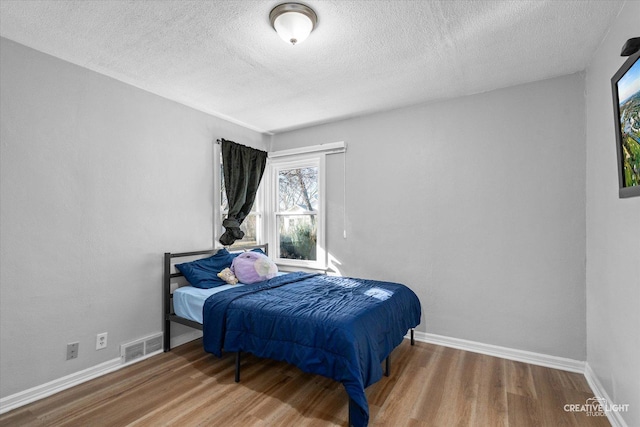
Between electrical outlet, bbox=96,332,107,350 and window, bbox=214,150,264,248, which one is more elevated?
window, bbox=214,150,264,248

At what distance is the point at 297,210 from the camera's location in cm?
428

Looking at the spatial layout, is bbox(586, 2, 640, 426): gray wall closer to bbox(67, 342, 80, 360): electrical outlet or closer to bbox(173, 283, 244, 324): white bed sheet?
bbox(173, 283, 244, 324): white bed sheet

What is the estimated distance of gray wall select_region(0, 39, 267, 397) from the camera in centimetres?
221

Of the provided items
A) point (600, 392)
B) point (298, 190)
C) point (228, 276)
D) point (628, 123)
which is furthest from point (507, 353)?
point (298, 190)

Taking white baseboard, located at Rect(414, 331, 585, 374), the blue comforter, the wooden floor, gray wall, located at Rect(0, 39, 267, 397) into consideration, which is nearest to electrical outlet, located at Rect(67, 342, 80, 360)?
gray wall, located at Rect(0, 39, 267, 397)

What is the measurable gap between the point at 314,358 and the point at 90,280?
1.97 metres

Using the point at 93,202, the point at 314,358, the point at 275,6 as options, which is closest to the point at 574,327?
the point at 314,358

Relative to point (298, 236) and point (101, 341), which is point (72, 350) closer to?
point (101, 341)

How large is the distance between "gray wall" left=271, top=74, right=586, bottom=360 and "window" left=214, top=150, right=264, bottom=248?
1.26m

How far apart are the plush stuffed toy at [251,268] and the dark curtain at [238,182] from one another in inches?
18.6

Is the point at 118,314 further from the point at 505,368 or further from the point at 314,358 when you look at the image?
the point at 505,368

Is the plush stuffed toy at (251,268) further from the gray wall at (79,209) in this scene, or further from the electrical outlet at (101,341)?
the electrical outlet at (101,341)

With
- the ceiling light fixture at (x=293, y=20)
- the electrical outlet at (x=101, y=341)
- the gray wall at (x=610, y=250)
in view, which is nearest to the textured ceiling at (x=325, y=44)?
the ceiling light fixture at (x=293, y=20)

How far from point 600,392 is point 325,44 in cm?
312
